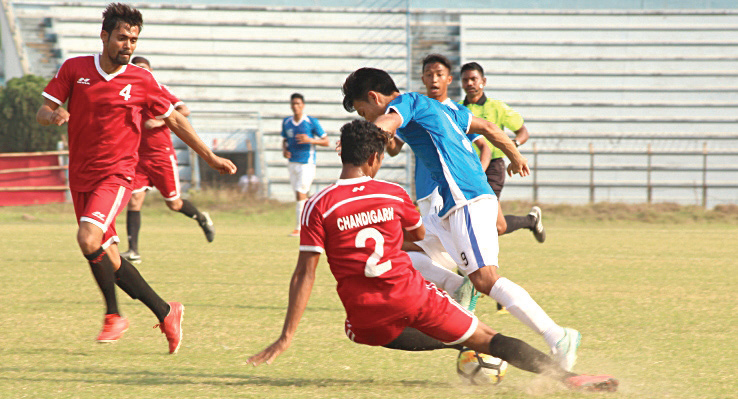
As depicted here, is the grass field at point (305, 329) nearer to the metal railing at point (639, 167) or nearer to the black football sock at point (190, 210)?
the black football sock at point (190, 210)

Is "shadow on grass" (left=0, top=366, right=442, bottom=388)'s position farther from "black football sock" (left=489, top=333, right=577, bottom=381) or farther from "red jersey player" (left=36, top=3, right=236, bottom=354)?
"red jersey player" (left=36, top=3, right=236, bottom=354)

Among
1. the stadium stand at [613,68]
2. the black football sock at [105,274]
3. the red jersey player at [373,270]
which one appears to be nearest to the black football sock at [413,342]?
the red jersey player at [373,270]

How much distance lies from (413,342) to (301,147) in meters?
11.3

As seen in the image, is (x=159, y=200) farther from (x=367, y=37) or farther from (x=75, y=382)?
(x=75, y=382)

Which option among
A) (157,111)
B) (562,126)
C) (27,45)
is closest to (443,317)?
(157,111)

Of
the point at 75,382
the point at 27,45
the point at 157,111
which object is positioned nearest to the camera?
the point at 75,382

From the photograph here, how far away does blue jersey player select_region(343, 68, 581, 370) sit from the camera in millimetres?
4285

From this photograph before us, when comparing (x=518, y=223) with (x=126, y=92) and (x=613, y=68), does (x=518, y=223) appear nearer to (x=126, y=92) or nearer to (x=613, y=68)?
(x=126, y=92)

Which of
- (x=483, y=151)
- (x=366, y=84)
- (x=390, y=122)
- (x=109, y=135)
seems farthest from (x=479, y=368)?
(x=483, y=151)

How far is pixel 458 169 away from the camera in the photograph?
15.1 ft

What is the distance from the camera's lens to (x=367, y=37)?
24.0 metres

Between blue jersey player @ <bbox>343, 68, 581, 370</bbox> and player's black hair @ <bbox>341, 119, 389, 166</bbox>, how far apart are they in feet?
1.39

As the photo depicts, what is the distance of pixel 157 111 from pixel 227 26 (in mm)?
19407

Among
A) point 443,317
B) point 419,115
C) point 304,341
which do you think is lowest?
point 304,341
